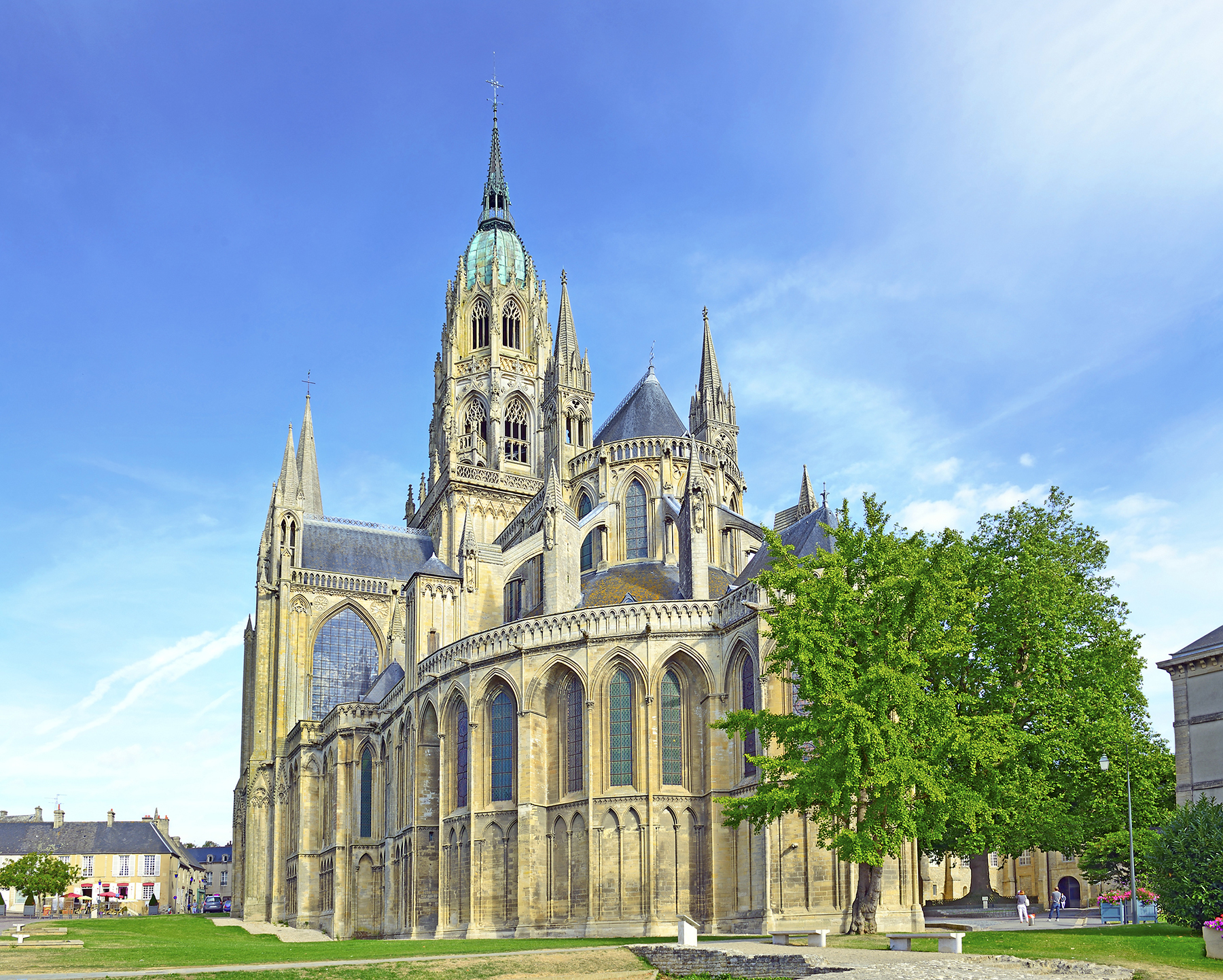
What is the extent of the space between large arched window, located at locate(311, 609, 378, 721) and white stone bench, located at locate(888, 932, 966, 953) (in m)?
46.5

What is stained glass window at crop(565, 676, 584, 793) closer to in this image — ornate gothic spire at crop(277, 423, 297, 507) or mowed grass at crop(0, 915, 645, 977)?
mowed grass at crop(0, 915, 645, 977)

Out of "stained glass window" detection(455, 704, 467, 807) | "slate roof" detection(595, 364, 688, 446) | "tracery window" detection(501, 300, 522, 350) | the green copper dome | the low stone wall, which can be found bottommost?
the low stone wall

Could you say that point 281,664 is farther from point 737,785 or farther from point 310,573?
point 737,785

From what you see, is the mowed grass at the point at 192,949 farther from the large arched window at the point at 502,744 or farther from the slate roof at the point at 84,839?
the slate roof at the point at 84,839

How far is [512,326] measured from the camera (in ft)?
259

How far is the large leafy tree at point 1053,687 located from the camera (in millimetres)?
32438

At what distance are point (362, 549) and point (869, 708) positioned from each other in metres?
49.4

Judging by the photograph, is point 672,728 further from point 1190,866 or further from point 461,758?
point 1190,866

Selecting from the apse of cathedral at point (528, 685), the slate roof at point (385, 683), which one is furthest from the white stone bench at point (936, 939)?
the slate roof at point (385, 683)

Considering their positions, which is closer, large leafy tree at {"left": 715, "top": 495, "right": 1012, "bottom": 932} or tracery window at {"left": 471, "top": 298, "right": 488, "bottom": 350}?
large leafy tree at {"left": 715, "top": 495, "right": 1012, "bottom": 932}

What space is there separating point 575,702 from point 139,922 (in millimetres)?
25580

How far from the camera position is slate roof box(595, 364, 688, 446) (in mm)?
51750

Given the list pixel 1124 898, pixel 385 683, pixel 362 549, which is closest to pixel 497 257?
pixel 362 549

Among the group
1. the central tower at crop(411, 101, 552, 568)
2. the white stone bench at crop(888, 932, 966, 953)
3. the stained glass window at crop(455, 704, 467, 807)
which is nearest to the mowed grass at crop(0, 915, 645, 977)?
the stained glass window at crop(455, 704, 467, 807)
